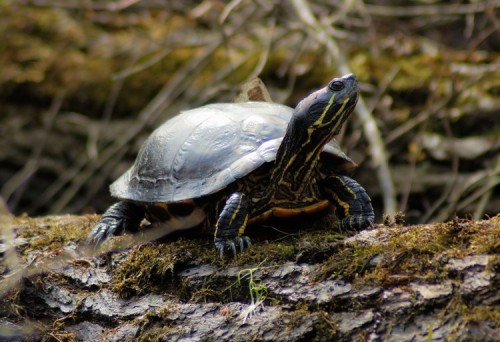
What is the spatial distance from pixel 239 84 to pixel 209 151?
2687 mm

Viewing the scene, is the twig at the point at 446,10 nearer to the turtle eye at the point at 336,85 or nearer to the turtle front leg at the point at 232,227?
the turtle eye at the point at 336,85

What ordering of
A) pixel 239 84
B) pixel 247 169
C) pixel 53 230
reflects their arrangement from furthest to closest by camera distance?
pixel 239 84 → pixel 53 230 → pixel 247 169

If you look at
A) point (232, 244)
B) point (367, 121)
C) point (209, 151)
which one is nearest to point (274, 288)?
point (232, 244)

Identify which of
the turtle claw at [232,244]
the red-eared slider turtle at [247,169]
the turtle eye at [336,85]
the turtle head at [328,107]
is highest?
the turtle eye at [336,85]

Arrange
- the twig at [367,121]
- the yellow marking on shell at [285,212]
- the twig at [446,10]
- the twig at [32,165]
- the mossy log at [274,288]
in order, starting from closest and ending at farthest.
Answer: the mossy log at [274,288], the yellow marking on shell at [285,212], the twig at [367,121], the twig at [446,10], the twig at [32,165]

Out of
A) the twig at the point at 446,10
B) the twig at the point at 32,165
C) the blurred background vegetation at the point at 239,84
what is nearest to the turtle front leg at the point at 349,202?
the blurred background vegetation at the point at 239,84

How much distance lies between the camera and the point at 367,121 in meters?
5.02

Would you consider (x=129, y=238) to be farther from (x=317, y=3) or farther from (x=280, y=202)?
(x=317, y=3)

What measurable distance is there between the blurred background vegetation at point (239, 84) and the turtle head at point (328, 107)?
194 centimetres

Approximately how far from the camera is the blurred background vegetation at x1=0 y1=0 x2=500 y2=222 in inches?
216

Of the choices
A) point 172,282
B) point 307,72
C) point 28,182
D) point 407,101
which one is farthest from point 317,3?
point 172,282

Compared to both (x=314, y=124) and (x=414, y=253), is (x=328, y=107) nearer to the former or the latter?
(x=314, y=124)

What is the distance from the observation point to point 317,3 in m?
6.79

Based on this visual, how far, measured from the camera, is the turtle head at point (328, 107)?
285cm
